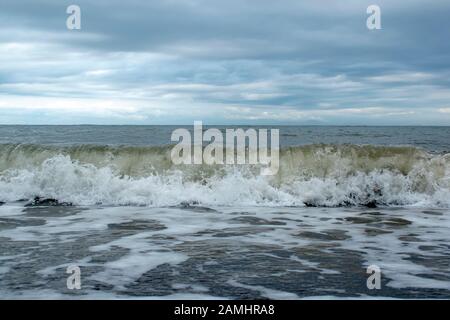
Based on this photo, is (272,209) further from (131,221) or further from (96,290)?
(96,290)

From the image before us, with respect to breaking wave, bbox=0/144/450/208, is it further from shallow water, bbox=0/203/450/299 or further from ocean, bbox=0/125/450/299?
shallow water, bbox=0/203/450/299

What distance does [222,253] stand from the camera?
716 centimetres

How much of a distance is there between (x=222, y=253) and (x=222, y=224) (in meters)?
2.60

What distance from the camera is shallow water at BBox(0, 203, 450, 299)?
5.51 metres

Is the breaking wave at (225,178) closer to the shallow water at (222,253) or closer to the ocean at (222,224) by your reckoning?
the ocean at (222,224)

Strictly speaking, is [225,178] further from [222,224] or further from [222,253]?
[222,253]

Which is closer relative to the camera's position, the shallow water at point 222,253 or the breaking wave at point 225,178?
the shallow water at point 222,253

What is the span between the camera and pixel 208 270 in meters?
6.26

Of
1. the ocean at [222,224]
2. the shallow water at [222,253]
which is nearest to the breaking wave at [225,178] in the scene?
the ocean at [222,224]

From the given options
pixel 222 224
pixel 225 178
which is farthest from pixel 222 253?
pixel 225 178

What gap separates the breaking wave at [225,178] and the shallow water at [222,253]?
1.87 meters

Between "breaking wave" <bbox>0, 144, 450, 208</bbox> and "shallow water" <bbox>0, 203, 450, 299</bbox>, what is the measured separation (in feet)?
6.15

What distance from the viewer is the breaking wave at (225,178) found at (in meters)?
13.3
